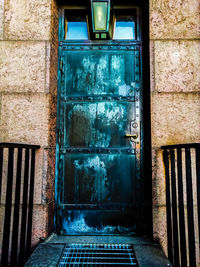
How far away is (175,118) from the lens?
9.29 ft

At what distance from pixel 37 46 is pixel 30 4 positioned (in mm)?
624

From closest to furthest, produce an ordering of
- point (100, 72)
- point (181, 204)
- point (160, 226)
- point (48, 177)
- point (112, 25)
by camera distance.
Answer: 1. point (181, 204)
2. point (160, 226)
3. point (48, 177)
4. point (100, 72)
5. point (112, 25)

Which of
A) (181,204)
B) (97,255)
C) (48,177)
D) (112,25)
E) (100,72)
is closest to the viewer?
(181,204)

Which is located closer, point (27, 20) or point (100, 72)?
point (27, 20)

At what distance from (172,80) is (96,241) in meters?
2.28

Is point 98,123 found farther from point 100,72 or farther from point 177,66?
point 177,66

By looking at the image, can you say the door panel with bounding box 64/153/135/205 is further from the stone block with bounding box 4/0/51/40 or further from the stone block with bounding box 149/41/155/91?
the stone block with bounding box 4/0/51/40

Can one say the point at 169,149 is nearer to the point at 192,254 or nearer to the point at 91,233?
the point at 192,254

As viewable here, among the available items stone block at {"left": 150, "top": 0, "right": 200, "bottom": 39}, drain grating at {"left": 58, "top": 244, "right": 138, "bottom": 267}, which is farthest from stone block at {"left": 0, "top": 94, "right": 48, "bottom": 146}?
stone block at {"left": 150, "top": 0, "right": 200, "bottom": 39}

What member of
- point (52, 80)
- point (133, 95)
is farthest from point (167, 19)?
point (52, 80)

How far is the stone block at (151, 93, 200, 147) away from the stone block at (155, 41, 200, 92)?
0.40 feet

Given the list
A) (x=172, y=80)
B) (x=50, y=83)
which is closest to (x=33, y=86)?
(x=50, y=83)

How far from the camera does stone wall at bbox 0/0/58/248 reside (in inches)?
110

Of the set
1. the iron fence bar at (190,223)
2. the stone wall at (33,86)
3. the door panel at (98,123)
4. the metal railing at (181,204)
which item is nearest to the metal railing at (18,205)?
the stone wall at (33,86)
